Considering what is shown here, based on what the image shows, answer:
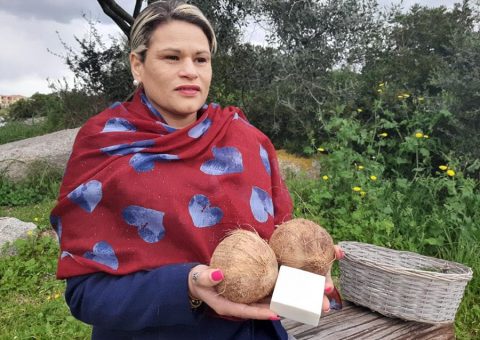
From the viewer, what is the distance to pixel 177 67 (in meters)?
1.49

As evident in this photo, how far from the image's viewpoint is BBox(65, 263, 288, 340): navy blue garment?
1265 millimetres

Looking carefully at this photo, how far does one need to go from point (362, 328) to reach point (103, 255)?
1.53 metres

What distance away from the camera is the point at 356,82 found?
601 centimetres

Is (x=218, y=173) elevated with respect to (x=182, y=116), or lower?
lower

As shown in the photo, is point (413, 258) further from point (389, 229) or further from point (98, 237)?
point (98, 237)

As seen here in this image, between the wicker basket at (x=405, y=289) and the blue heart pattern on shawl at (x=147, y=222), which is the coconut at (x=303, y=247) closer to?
the blue heart pattern on shawl at (x=147, y=222)

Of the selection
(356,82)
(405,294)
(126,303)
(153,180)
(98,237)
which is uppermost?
(356,82)

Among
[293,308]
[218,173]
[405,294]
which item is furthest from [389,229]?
[293,308]

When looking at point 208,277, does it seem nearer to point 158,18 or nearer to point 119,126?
point 119,126

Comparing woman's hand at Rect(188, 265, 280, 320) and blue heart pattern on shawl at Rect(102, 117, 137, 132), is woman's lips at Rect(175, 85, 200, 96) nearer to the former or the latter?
blue heart pattern on shawl at Rect(102, 117, 137, 132)

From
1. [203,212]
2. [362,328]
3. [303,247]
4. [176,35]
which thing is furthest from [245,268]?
[362,328]

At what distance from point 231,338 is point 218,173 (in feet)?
1.58

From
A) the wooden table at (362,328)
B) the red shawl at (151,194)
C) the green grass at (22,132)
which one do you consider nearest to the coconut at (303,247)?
the red shawl at (151,194)

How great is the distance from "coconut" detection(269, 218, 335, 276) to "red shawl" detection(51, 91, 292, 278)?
170mm
